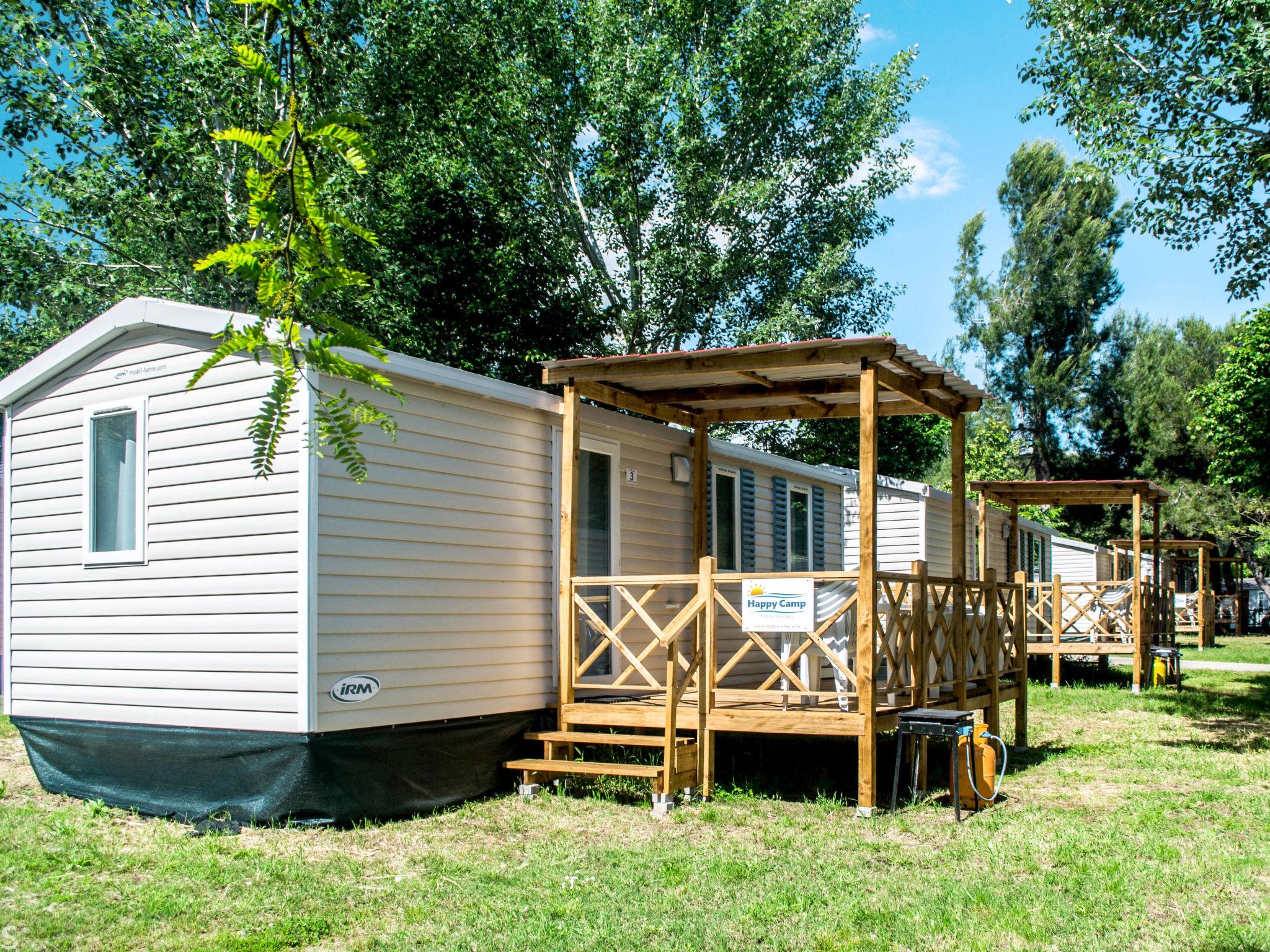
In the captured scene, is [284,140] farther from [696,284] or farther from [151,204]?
[696,284]

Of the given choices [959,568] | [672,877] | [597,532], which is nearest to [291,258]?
[672,877]

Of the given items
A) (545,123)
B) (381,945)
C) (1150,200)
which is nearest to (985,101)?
(1150,200)

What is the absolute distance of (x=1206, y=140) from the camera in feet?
34.4

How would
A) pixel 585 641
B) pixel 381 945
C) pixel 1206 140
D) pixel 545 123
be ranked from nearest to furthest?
pixel 381 945
pixel 585 641
pixel 1206 140
pixel 545 123

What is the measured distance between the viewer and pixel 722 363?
7766 millimetres

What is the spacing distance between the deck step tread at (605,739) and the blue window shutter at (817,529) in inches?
179

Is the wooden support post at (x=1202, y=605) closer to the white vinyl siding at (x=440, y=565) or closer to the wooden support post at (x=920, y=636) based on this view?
the wooden support post at (x=920, y=636)

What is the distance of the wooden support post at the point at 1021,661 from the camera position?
32.5 feet

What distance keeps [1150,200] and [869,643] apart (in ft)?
22.4

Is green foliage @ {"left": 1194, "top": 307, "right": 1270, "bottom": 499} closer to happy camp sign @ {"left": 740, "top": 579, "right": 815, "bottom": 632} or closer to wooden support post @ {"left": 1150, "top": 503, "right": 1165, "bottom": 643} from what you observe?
wooden support post @ {"left": 1150, "top": 503, "right": 1165, "bottom": 643}

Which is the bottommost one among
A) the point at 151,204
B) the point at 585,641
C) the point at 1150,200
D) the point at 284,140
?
the point at 585,641

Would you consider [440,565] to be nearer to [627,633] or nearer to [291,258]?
[627,633]

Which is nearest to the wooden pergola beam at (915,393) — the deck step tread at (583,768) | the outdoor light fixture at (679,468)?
the outdoor light fixture at (679,468)

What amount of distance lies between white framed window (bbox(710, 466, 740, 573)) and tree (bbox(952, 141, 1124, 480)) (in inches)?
1006
